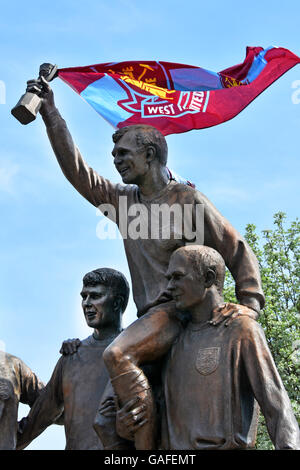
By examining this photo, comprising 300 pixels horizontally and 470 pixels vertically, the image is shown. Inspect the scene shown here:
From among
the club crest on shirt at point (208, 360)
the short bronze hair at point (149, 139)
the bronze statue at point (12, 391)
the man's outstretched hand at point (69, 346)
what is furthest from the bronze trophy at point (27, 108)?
the club crest on shirt at point (208, 360)

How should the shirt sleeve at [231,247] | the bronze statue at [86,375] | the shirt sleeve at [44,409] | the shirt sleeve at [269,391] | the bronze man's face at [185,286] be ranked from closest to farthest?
the shirt sleeve at [269,391]
the bronze man's face at [185,286]
the shirt sleeve at [231,247]
the bronze statue at [86,375]
the shirt sleeve at [44,409]

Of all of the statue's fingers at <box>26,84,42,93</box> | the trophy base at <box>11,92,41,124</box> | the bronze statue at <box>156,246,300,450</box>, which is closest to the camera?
the bronze statue at <box>156,246,300,450</box>

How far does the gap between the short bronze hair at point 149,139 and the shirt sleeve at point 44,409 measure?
2.46 metres

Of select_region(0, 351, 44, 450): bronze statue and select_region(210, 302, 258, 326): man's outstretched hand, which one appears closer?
select_region(210, 302, 258, 326): man's outstretched hand

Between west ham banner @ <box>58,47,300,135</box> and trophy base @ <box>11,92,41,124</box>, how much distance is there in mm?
1733

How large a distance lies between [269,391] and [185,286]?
4.16ft

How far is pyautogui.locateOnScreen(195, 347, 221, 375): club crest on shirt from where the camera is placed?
25.3 ft

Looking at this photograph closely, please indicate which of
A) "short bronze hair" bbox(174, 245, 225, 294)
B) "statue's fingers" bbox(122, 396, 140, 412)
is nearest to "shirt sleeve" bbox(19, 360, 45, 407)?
"statue's fingers" bbox(122, 396, 140, 412)

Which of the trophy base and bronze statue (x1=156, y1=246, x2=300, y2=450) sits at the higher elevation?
the trophy base

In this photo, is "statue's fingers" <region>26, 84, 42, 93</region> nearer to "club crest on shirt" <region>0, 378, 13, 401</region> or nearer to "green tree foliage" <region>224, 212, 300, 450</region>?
"club crest on shirt" <region>0, 378, 13, 401</region>

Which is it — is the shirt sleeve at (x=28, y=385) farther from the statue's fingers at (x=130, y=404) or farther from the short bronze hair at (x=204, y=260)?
the short bronze hair at (x=204, y=260)

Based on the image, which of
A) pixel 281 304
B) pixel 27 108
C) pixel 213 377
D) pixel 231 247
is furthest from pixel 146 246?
pixel 281 304

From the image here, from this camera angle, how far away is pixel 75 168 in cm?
918

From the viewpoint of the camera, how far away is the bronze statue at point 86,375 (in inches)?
350
